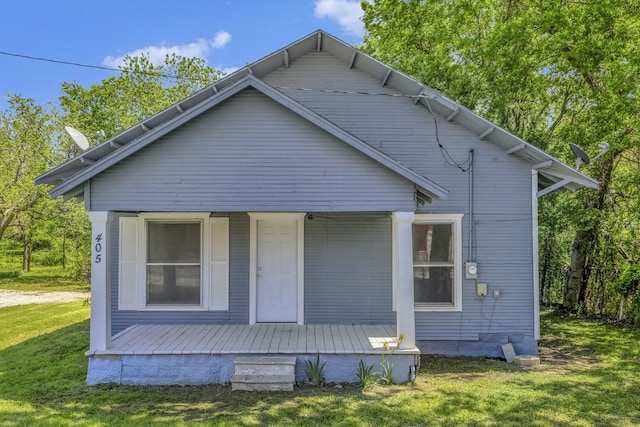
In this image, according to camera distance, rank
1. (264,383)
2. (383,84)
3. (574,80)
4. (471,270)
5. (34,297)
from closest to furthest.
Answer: (264,383)
(471,270)
(383,84)
(574,80)
(34,297)

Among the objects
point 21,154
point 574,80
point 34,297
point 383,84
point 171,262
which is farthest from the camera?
point 21,154

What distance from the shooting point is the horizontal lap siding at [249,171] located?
579 centimetres

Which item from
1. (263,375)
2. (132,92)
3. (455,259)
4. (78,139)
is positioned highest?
(132,92)

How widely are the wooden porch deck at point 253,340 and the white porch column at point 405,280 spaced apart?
10.4 inches

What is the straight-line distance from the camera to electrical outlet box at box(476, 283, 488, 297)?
7254 millimetres

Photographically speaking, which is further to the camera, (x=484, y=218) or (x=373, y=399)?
(x=484, y=218)

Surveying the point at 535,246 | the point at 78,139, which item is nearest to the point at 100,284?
the point at 78,139

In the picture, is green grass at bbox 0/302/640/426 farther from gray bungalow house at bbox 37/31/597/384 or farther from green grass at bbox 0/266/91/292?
green grass at bbox 0/266/91/292

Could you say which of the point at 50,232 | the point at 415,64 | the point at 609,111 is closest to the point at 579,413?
the point at 609,111

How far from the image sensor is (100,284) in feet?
19.1

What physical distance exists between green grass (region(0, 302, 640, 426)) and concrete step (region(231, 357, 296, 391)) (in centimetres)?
13

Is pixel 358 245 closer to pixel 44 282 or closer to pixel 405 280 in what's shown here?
pixel 405 280

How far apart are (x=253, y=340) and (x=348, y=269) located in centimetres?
212

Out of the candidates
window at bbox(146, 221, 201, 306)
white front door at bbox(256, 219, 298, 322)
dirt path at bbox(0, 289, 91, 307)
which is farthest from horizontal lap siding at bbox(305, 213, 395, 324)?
dirt path at bbox(0, 289, 91, 307)
